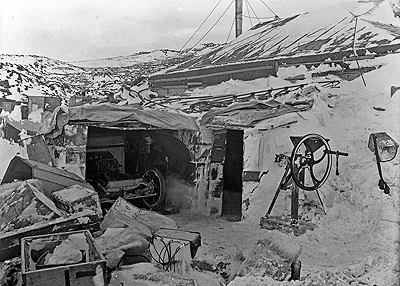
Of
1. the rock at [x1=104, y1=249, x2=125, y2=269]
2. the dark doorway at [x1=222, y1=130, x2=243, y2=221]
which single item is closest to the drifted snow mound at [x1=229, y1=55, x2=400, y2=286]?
the dark doorway at [x1=222, y1=130, x2=243, y2=221]

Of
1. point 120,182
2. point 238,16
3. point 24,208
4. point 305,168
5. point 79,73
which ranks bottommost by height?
point 24,208

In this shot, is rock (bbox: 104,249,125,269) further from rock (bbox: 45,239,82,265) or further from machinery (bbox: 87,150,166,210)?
machinery (bbox: 87,150,166,210)

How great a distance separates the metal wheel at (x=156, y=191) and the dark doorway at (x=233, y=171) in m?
0.76

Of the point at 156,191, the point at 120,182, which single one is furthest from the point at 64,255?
the point at 156,191

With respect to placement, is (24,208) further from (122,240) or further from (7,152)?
(7,152)

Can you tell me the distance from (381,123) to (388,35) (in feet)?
3.08

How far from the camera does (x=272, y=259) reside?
9.91 ft

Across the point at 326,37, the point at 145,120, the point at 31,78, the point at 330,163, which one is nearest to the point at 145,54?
the point at 145,120

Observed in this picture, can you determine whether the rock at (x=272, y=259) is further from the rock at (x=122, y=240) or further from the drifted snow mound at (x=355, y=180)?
the rock at (x=122, y=240)

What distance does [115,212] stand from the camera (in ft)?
13.0

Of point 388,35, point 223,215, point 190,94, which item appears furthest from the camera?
point 190,94

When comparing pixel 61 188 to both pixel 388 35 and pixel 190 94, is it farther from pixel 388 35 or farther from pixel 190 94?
pixel 388 35

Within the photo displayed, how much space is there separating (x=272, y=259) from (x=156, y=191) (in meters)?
2.45

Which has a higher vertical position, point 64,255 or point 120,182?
point 120,182
